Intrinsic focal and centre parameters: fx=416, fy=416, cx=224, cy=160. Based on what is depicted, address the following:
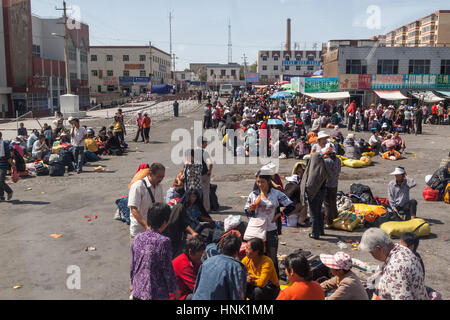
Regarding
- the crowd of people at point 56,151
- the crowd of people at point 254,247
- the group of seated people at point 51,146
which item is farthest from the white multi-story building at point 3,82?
the crowd of people at point 254,247

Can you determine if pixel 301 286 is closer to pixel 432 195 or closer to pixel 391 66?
pixel 432 195

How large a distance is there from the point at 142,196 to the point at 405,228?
526 centimetres

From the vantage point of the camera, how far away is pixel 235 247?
4293 mm

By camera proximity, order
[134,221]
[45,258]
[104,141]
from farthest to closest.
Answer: [104,141]
[45,258]
[134,221]

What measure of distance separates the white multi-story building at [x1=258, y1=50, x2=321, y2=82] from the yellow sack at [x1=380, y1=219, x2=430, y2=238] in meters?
108

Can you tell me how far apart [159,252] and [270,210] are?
2228 mm

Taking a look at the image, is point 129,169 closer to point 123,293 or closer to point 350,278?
point 123,293

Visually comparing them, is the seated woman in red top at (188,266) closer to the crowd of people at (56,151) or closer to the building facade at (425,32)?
the crowd of people at (56,151)

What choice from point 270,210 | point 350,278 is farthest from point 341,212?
point 350,278

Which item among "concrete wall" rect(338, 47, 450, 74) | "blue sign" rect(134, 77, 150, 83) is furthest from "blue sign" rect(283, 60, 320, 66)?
"concrete wall" rect(338, 47, 450, 74)

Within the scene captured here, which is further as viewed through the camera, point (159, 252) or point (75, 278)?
point (75, 278)

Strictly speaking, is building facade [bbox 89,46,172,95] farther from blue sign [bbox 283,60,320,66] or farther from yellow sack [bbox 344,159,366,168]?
yellow sack [bbox 344,159,366,168]

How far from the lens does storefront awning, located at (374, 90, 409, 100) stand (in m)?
38.8

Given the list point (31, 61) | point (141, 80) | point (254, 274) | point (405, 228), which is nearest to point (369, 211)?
point (405, 228)
